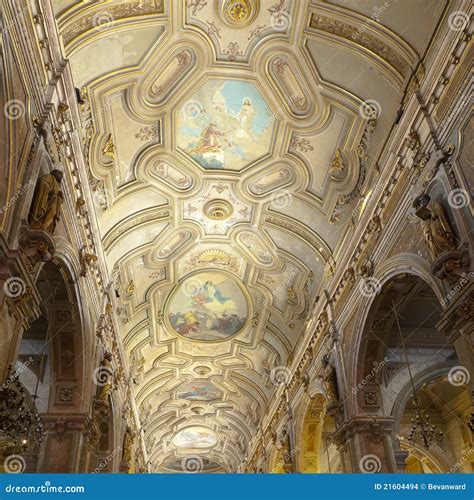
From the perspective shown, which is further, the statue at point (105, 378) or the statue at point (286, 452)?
the statue at point (286, 452)

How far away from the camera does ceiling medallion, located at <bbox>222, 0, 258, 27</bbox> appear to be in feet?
33.4

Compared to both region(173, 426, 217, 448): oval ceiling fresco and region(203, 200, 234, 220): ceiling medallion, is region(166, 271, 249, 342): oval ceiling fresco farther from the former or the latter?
region(173, 426, 217, 448): oval ceiling fresco

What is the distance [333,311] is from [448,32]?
7.46 meters

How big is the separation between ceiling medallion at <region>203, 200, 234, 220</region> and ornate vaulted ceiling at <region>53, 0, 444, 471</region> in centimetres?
4

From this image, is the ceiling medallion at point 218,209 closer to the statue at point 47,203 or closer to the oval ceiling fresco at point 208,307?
the oval ceiling fresco at point 208,307

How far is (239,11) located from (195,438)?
85.4ft

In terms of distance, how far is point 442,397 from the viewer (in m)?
15.9

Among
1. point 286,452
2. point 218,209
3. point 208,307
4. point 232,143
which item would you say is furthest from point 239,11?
point 286,452

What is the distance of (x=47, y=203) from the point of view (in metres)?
7.59

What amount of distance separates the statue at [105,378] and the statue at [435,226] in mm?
8207

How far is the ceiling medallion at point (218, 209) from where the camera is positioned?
14.7 meters

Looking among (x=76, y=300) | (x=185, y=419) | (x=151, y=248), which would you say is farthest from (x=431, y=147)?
(x=185, y=419)

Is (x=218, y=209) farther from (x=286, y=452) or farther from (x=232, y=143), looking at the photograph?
(x=286, y=452)

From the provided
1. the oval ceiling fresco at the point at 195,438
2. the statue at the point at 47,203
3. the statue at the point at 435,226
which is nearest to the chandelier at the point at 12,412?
the statue at the point at 47,203
